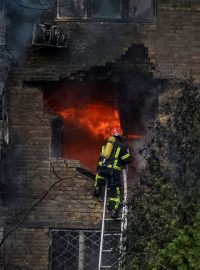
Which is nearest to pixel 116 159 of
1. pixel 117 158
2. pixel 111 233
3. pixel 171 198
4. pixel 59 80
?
pixel 117 158

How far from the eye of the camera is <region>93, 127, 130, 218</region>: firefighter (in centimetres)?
1087

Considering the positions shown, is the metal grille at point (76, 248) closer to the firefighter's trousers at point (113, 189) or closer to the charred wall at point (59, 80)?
the charred wall at point (59, 80)

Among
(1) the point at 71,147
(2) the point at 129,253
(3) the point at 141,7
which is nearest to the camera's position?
(2) the point at 129,253

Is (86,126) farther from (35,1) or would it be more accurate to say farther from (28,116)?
(35,1)

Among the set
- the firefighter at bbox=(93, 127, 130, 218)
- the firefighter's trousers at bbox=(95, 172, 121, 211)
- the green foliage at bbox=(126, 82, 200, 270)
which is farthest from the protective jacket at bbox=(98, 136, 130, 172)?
the green foliage at bbox=(126, 82, 200, 270)

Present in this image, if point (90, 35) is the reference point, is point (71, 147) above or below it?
below

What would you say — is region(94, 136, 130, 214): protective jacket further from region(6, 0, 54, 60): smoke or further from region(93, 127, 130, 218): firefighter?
region(6, 0, 54, 60): smoke

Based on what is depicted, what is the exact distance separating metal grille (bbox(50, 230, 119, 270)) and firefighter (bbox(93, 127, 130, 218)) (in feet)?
2.01

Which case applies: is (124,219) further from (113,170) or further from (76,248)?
(76,248)

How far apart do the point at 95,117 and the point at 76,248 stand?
104 inches

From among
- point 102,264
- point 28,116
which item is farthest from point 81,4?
point 102,264

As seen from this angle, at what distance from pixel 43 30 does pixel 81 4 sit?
1050 mm

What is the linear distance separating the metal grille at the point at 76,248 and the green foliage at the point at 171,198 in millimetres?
1363

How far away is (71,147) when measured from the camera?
12695 millimetres
